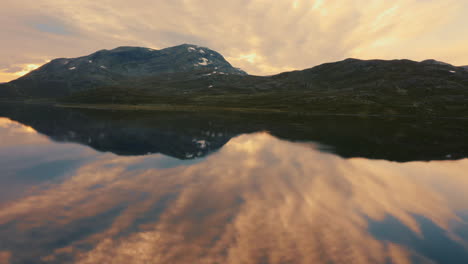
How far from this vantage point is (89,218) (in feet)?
45.1

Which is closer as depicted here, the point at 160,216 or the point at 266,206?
the point at 160,216

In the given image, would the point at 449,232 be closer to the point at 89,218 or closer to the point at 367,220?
Answer: the point at 367,220

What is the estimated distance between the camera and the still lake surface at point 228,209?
10812 mm

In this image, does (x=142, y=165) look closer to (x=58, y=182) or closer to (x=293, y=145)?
(x=58, y=182)

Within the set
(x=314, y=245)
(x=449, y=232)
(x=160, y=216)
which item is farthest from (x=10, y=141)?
(x=449, y=232)

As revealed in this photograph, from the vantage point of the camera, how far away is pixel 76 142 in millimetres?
39656

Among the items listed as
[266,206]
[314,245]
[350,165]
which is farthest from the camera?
[350,165]

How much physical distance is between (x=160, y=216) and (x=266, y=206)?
23.2 ft

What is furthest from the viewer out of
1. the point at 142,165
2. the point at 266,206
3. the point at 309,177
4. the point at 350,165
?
the point at 350,165

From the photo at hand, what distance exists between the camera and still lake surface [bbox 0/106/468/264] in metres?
10.8

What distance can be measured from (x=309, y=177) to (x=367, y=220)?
8684 millimetres

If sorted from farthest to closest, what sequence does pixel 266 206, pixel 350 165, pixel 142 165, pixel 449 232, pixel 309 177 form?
pixel 350 165
pixel 142 165
pixel 309 177
pixel 266 206
pixel 449 232

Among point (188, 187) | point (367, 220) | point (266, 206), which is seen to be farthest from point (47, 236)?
point (367, 220)

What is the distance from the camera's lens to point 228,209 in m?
15.1
